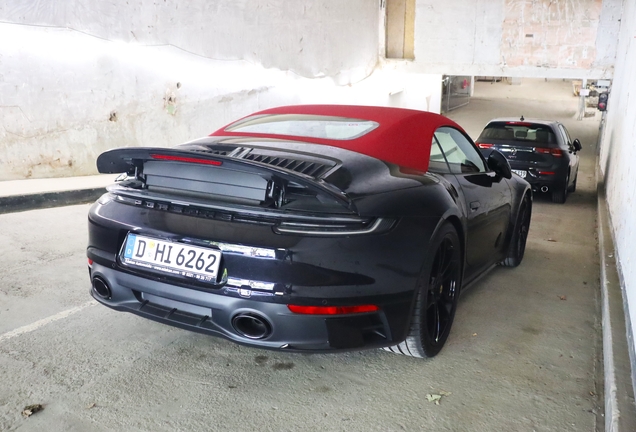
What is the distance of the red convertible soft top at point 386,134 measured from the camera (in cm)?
321

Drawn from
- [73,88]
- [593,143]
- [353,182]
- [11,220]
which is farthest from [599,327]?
[593,143]

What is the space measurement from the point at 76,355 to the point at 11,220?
12.4 ft

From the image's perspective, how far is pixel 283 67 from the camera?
12070mm

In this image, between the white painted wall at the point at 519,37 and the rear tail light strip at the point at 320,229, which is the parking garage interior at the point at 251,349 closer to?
the white painted wall at the point at 519,37

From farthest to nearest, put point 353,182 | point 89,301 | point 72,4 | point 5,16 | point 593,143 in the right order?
point 593,143, point 72,4, point 5,16, point 89,301, point 353,182

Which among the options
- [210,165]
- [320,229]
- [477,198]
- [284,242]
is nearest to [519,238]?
[477,198]

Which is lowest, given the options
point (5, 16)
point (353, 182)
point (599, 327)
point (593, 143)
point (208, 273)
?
point (593, 143)

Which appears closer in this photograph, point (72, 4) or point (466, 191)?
point (466, 191)

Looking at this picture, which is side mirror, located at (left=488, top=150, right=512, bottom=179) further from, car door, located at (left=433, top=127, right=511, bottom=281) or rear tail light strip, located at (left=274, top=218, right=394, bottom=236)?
rear tail light strip, located at (left=274, top=218, right=394, bottom=236)

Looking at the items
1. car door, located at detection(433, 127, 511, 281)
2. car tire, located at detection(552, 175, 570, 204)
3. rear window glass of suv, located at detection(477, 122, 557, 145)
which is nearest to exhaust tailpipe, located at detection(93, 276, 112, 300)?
car door, located at detection(433, 127, 511, 281)

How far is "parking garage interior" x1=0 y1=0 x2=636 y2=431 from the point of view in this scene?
8.71 feet

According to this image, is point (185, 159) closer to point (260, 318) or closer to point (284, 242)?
point (284, 242)

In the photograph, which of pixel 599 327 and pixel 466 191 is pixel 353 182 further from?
pixel 599 327

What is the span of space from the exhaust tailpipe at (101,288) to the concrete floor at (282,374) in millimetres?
395
